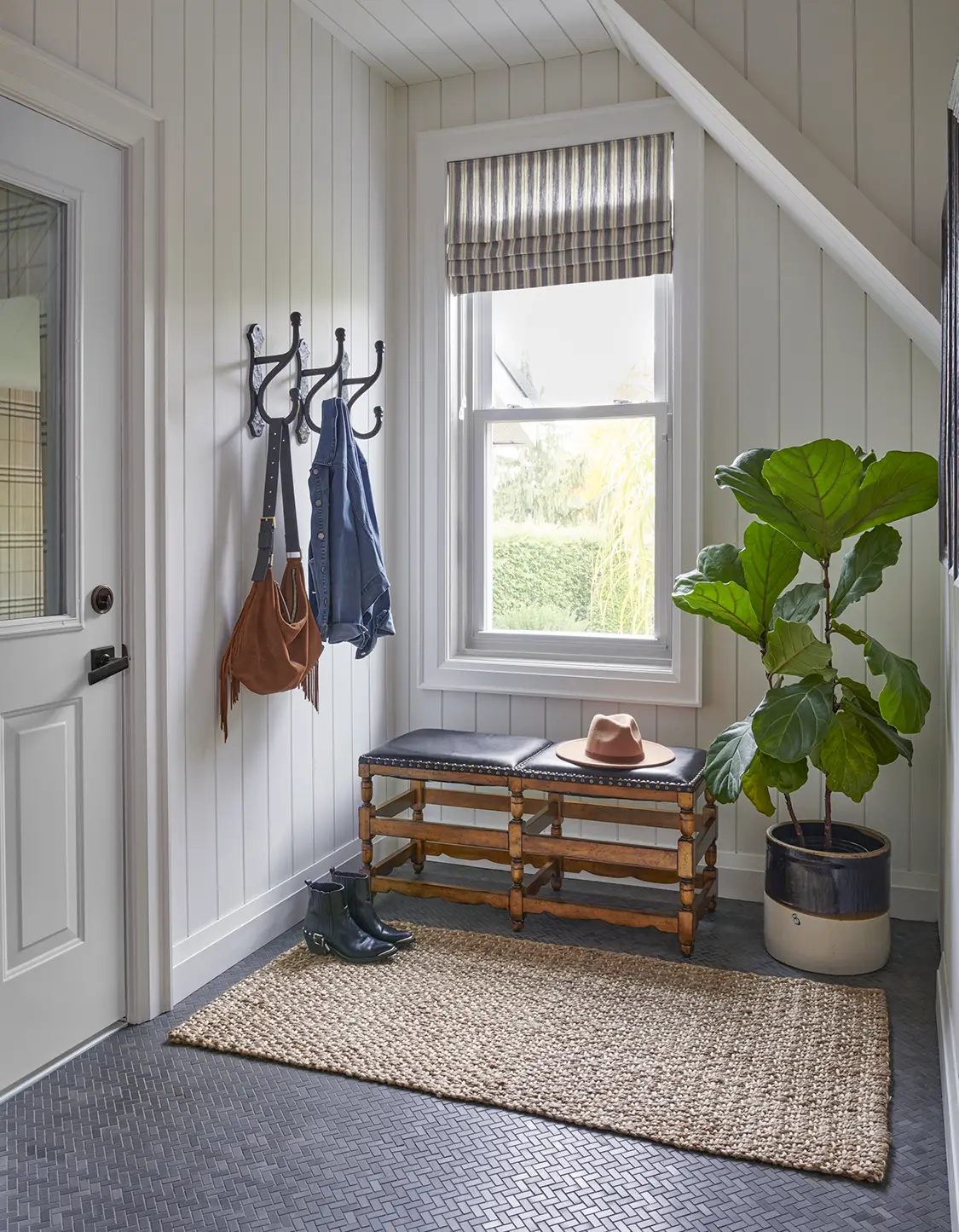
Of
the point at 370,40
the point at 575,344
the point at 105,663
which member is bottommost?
the point at 105,663

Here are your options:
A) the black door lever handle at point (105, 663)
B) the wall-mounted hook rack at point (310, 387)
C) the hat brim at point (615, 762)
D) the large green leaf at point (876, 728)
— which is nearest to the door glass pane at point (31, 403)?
the black door lever handle at point (105, 663)

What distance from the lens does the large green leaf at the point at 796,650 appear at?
2459mm

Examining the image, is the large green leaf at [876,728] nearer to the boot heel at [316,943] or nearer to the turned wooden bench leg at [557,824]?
the turned wooden bench leg at [557,824]

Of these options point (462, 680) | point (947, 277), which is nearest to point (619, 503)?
point (462, 680)

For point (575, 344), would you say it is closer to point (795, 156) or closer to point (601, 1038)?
point (795, 156)

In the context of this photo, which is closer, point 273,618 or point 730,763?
point 730,763

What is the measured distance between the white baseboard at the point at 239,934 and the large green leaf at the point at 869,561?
67.5 inches

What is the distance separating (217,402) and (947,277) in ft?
5.51

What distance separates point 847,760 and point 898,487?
66 centimetres

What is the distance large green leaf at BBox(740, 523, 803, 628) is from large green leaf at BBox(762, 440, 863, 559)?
163 mm

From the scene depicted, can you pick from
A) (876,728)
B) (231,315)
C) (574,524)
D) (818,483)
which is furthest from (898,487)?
(231,315)

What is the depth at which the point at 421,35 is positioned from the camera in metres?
3.08

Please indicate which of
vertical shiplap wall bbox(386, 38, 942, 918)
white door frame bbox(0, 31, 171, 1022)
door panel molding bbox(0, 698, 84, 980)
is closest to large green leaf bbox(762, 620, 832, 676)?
vertical shiplap wall bbox(386, 38, 942, 918)

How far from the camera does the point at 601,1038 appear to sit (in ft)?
7.44
